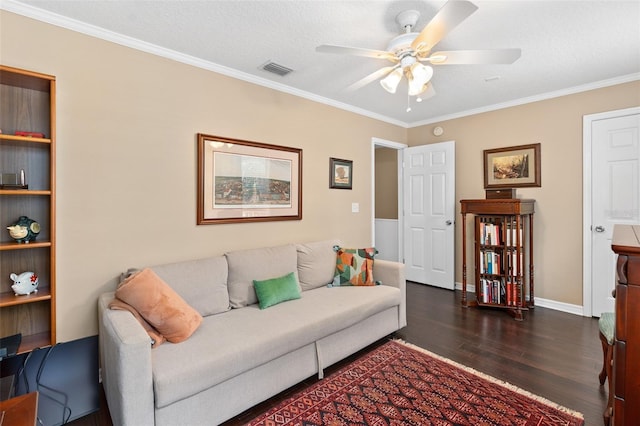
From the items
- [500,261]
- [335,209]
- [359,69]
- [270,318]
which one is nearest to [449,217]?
[500,261]

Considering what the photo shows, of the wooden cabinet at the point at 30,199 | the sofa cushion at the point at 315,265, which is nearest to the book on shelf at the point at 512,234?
the sofa cushion at the point at 315,265

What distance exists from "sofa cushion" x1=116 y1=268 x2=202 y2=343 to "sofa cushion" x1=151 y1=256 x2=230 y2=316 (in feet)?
0.94

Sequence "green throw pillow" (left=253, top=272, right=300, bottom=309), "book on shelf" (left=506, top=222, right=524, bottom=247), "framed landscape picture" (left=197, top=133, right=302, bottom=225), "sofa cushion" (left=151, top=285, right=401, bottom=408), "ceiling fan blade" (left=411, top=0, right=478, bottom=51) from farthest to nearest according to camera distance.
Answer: "book on shelf" (left=506, top=222, right=524, bottom=247), "framed landscape picture" (left=197, top=133, right=302, bottom=225), "green throw pillow" (left=253, top=272, right=300, bottom=309), "sofa cushion" (left=151, top=285, right=401, bottom=408), "ceiling fan blade" (left=411, top=0, right=478, bottom=51)

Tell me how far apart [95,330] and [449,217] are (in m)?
4.16

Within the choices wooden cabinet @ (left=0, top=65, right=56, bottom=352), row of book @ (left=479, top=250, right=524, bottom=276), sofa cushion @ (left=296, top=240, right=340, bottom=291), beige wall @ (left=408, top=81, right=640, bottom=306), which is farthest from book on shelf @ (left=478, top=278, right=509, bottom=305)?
wooden cabinet @ (left=0, top=65, right=56, bottom=352)

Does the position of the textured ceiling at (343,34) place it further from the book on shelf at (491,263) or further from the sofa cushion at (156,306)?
the book on shelf at (491,263)

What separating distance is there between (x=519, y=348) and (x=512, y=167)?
2.24 metres

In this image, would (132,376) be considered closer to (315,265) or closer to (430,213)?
(315,265)

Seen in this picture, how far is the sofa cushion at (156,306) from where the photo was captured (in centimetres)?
183

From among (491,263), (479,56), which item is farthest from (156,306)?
(491,263)

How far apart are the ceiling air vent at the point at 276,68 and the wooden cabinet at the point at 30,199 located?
5.07ft

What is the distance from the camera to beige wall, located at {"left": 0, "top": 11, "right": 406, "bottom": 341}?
2072 mm

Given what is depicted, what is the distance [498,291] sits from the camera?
362 centimetres

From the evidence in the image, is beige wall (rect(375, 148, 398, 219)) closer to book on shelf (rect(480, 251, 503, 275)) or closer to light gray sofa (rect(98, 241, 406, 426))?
book on shelf (rect(480, 251, 503, 275))
